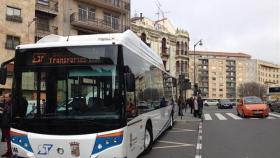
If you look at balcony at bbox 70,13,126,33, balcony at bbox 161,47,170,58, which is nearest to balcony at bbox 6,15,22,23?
balcony at bbox 70,13,126,33

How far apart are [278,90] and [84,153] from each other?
44.9 m

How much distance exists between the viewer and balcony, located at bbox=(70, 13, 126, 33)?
138 feet

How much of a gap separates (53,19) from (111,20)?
875cm

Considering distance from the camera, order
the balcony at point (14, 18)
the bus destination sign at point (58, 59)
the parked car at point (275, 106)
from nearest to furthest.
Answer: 1. the bus destination sign at point (58, 59)
2. the balcony at point (14, 18)
3. the parked car at point (275, 106)

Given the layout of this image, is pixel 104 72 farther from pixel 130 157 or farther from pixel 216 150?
pixel 216 150

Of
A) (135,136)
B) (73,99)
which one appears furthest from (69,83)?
(135,136)

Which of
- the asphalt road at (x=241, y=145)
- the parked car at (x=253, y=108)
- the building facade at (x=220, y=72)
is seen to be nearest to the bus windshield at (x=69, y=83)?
the asphalt road at (x=241, y=145)

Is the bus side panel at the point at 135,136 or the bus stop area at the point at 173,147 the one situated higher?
the bus side panel at the point at 135,136

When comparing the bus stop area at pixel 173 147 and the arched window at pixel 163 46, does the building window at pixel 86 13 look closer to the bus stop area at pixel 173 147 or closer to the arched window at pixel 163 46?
the arched window at pixel 163 46

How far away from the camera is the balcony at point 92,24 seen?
4203 cm

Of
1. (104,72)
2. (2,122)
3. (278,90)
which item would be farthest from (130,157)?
(278,90)

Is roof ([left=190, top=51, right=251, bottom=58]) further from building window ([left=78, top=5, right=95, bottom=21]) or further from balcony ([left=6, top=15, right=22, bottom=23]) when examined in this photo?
balcony ([left=6, top=15, right=22, bottom=23])

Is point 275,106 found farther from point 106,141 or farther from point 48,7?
point 106,141

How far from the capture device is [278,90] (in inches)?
1949
